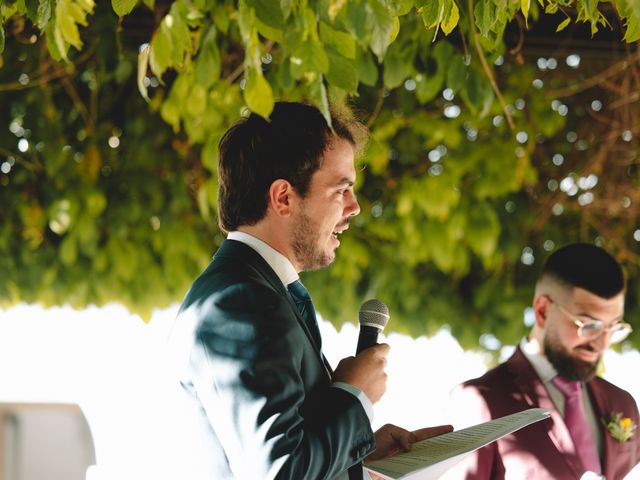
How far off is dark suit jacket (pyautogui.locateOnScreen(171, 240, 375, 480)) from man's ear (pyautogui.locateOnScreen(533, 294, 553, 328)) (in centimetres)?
133

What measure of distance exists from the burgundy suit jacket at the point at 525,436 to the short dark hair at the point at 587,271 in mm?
310

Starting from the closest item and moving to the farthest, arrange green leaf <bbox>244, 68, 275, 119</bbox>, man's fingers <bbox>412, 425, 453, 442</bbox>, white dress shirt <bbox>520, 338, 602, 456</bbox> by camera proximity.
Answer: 1. green leaf <bbox>244, 68, 275, 119</bbox>
2. man's fingers <bbox>412, 425, 453, 442</bbox>
3. white dress shirt <bbox>520, 338, 602, 456</bbox>

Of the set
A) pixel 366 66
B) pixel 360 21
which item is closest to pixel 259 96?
pixel 360 21

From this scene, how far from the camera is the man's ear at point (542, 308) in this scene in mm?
3004

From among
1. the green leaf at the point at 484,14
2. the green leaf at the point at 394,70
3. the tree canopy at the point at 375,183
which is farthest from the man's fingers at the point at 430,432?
the tree canopy at the point at 375,183

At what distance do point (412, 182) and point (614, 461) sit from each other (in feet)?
7.68

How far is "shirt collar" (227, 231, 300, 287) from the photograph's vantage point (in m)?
1.93

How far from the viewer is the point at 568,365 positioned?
113 inches

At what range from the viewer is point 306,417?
1.75 m

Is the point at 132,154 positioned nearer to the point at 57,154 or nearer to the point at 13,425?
the point at 57,154

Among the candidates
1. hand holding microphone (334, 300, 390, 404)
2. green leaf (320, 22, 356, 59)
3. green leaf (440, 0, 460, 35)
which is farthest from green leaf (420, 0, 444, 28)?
hand holding microphone (334, 300, 390, 404)

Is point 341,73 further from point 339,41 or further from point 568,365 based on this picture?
point 568,365

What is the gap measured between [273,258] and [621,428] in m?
1.46

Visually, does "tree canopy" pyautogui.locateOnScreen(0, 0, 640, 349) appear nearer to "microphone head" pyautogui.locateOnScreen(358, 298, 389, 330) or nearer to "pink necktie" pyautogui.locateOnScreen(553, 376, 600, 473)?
"pink necktie" pyautogui.locateOnScreen(553, 376, 600, 473)
